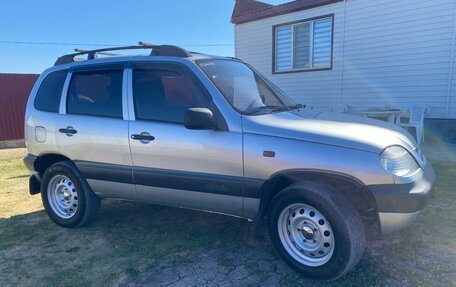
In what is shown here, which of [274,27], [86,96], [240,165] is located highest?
[274,27]

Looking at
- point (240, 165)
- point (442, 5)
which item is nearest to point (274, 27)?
point (442, 5)

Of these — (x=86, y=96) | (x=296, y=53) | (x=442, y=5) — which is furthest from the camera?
(x=296, y=53)

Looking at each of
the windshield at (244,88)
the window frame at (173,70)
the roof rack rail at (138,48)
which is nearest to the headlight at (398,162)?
the windshield at (244,88)

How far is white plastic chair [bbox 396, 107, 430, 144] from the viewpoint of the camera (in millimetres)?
8094

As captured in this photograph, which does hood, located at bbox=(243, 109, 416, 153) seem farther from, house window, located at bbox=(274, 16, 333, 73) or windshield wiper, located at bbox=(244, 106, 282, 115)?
house window, located at bbox=(274, 16, 333, 73)

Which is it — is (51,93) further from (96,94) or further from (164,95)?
(164,95)

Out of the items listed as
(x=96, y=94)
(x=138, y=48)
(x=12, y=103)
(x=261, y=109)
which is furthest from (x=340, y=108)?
(x=12, y=103)

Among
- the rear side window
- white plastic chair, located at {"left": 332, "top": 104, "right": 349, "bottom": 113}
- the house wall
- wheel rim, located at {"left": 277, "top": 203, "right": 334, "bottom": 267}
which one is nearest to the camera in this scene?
wheel rim, located at {"left": 277, "top": 203, "right": 334, "bottom": 267}

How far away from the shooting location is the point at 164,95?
Answer: 3789mm

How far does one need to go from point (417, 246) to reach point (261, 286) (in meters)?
1.66

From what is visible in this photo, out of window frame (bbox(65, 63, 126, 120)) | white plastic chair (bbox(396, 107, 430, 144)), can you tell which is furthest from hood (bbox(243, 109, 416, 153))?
white plastic chair (bbox(396, 107, 430, 144))

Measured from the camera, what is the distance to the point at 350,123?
3387 millimetres

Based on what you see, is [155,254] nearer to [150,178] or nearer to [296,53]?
[150,178]

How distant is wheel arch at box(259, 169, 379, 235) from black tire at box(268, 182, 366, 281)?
0.08 meters
